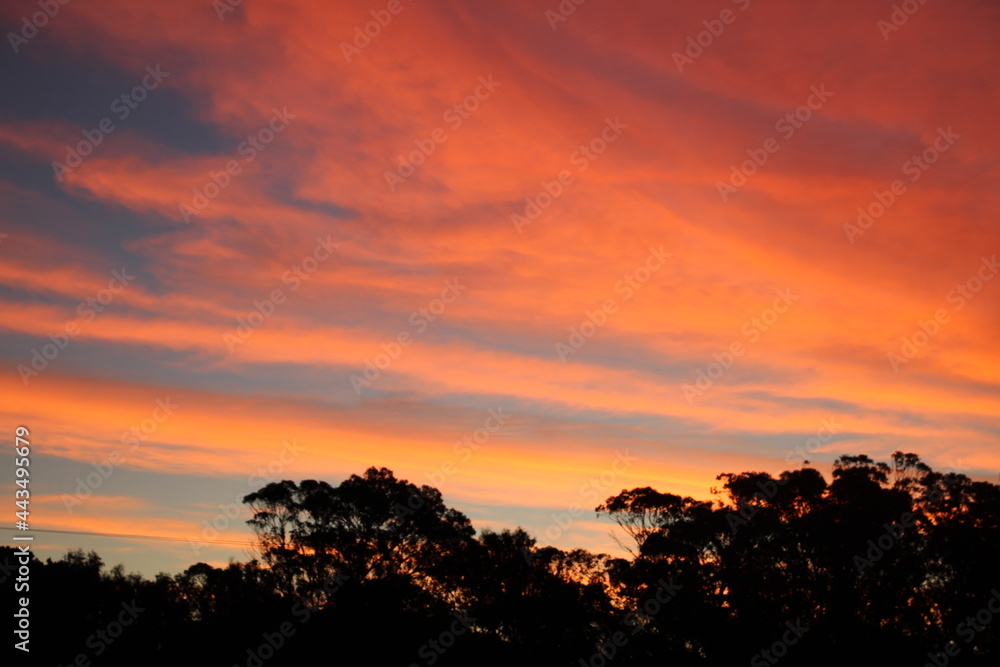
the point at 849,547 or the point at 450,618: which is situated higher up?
the point at 849,547

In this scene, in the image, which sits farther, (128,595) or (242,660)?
(128,595)

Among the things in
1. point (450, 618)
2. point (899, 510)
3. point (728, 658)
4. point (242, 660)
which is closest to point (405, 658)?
point (450, 618)

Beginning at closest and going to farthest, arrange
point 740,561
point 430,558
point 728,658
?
point 728,658 < point 740,561 < point 430,558

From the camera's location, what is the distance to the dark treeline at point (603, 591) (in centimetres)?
4944

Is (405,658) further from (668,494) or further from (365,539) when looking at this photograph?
(668,494)

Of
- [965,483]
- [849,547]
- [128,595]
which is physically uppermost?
[965,483]

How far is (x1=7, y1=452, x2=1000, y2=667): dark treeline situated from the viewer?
49.4 metres

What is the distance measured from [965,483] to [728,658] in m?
18.0

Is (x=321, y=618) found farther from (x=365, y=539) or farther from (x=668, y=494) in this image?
(x=668, y=494)

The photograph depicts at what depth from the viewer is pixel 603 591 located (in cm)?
6266

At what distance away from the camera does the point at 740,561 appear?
184ft

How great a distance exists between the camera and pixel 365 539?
189ft

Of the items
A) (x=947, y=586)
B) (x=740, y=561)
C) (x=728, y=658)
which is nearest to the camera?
(x=947, y=586)

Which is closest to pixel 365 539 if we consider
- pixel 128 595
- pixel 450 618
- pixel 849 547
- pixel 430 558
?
pixel 430 558
